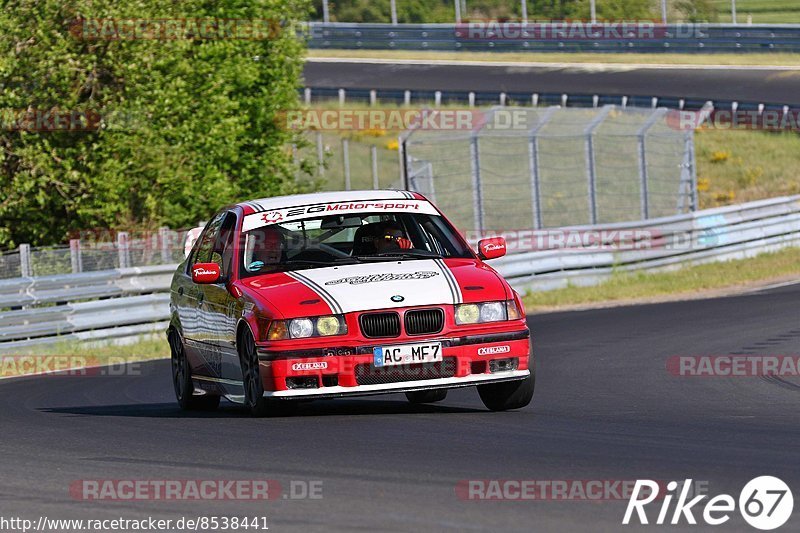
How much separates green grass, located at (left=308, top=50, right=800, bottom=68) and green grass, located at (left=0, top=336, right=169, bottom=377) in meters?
36.9

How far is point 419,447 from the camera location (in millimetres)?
8266

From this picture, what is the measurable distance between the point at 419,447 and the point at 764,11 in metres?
60.9

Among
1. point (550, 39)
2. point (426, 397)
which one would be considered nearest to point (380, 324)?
point (426, 397)

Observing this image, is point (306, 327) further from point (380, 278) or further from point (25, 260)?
point (25, 260)

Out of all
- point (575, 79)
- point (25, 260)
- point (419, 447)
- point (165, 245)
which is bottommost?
→ point (575, 79)

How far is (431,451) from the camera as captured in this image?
808cm

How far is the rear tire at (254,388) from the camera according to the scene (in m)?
9.80

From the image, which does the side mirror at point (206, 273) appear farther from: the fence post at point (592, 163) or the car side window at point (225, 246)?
the fence post at point (592, 163)

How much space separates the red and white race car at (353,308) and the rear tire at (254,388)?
1 cm

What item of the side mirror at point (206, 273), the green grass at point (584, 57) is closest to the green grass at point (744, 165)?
the green grass at point (584, 57)

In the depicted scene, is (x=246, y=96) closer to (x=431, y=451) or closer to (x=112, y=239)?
(x=112, y=239)

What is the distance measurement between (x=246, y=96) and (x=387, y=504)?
26.1 m

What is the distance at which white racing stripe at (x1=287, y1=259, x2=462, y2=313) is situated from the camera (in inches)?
376

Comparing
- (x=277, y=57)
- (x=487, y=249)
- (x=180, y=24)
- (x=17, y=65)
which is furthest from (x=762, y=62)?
(x=487, y=249)
